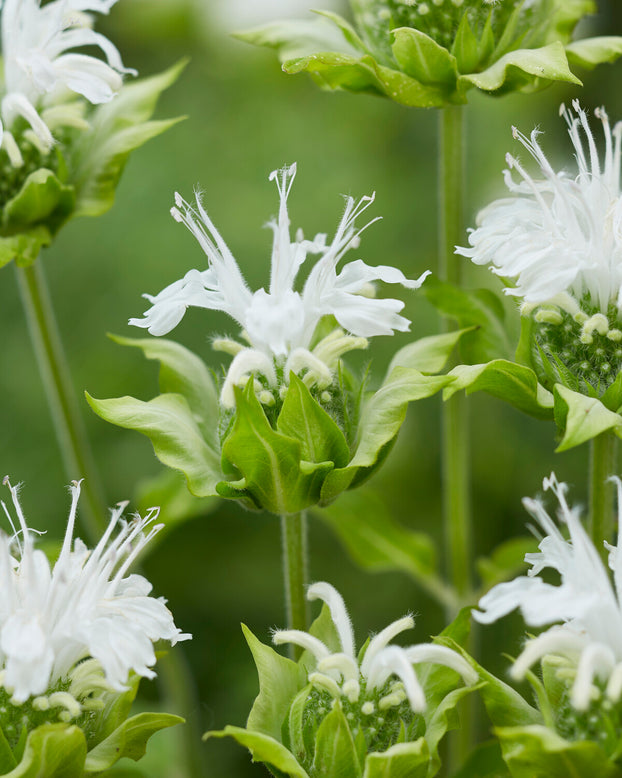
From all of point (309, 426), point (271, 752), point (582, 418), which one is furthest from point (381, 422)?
point (271, 752)

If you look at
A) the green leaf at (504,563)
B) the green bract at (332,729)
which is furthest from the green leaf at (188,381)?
the green leaf at (504,563)

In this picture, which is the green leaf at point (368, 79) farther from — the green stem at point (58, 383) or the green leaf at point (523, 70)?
the green stem at point (58, 383)

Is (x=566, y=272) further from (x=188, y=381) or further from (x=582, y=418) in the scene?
(x=188, y=381)

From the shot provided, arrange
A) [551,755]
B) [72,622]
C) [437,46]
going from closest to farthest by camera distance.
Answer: [551,755], [72,622], [437,46]

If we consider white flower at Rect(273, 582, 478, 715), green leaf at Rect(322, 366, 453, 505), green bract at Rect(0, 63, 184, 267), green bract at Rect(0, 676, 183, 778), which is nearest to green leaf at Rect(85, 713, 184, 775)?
green bract at Rect(0, 676, 183, 778)

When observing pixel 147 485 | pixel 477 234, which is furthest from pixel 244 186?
pixel 477 234

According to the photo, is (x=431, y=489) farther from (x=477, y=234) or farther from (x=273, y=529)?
(x=477, y=234)
